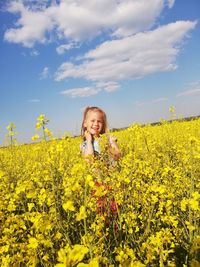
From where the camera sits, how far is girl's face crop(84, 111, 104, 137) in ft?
14.2

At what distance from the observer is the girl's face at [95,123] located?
4328mm

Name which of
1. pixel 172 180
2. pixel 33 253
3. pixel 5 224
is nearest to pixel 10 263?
pixel 33 253

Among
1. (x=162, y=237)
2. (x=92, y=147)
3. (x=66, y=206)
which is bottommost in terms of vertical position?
(x=162, y=237)

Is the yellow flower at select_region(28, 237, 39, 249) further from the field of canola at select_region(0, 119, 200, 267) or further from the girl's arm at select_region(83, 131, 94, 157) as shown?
the girl's arm at select_region(83, 131, 94, 157)

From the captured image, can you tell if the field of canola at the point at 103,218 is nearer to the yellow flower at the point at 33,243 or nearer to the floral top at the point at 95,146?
the yellow flower at the point at 33,243

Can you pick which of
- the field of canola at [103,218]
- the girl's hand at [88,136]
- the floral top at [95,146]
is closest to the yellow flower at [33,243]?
the field of canola at [103,218]

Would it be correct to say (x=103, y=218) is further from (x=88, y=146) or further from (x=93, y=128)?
(x=93, y=128)

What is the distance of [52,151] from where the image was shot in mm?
3389

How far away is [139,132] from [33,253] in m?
2.46

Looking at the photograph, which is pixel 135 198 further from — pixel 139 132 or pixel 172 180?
pixel 139 132

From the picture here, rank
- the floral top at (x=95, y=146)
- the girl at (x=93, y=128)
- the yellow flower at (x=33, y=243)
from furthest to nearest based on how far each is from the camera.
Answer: the girl at (x=93, y=128) → the floral top at (x=95, y=146) → the yellow flower at (x=33, y=243)

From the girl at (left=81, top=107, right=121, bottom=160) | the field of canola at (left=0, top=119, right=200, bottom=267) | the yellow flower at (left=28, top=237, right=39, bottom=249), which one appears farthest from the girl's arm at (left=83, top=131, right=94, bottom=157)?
the yellow flower at (left=28, top=237, right=39, bottom=249)

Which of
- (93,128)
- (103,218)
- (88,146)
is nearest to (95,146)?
(88,146)

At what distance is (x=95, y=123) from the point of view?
432 cm
